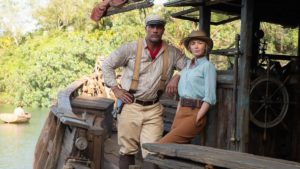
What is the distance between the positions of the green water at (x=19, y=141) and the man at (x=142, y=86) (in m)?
18.0

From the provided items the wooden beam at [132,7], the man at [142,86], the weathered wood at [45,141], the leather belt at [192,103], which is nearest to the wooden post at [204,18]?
the wooden beam at [132,7]

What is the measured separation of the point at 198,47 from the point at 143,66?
547mm

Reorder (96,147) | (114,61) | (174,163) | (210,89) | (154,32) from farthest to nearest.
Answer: (96,147), (114,61), (154,32), (210,89), (174,163)

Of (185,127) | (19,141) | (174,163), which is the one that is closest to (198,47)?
(185,127)

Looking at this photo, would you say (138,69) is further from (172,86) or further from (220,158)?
(220,158)

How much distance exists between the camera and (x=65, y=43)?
29562 millimetres

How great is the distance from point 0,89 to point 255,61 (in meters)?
35.7

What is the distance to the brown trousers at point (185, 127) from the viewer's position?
448 cm

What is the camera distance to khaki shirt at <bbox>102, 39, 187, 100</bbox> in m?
4.78

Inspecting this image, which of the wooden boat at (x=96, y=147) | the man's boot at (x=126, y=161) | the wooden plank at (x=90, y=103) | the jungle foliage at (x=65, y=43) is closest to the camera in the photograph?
the wooden boat at (x=96, y=147)

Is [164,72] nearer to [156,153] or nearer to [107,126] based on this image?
[156,153]

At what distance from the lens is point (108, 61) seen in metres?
4.84

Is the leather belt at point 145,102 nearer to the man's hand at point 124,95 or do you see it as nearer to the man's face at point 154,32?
the man's hand at point 124,95

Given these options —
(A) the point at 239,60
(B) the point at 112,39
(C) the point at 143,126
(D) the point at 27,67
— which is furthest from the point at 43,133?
(D) the point at 27,67
